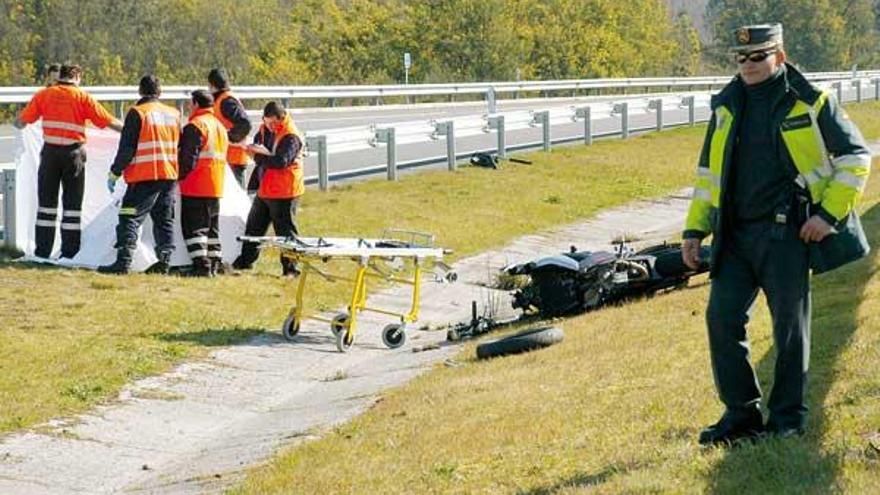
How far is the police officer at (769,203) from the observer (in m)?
7.40

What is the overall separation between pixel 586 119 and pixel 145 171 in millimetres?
17976

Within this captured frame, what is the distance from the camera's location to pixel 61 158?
16.9m

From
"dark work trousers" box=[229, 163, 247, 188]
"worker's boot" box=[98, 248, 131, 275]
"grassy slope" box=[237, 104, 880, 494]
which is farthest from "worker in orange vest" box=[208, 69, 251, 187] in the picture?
"grassy slope" box=[237, 104, 880, 494]

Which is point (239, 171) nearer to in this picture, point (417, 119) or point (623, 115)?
point (623, 115)

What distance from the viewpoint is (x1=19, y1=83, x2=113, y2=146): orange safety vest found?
1689cm

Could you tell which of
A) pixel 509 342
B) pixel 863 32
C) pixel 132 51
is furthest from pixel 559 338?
pixel 863 32

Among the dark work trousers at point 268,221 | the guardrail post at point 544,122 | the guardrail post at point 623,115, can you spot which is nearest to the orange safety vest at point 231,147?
the dark work trousers at point 268,221

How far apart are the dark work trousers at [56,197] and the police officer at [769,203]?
10228 millimetres

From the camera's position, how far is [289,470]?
9.35m

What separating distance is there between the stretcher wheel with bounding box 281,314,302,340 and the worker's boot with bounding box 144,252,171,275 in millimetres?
2461

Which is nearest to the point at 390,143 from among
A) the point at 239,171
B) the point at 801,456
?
the point at 239,171

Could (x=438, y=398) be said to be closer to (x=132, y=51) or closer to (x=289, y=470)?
(x=289, y=470)

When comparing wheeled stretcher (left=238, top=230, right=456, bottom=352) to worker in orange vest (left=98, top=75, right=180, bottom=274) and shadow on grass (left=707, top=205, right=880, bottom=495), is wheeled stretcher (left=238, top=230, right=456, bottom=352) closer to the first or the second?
worker in orange vest (left=98, top=75, right=180, bottom=274)

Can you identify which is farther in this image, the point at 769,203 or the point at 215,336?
the point at 215,336
